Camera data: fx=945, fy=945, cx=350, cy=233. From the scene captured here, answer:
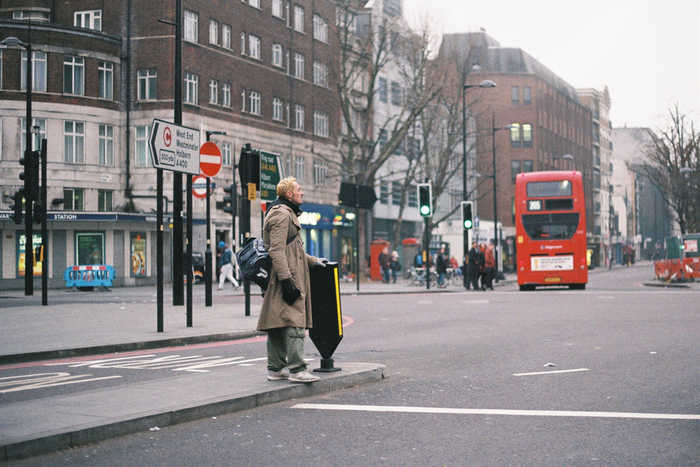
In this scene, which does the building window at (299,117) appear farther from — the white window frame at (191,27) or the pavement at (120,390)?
the pavement at (120,390)

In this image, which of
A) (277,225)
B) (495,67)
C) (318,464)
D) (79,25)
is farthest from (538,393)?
(495,67)

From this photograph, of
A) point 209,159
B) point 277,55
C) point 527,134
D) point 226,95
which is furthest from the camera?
point 527,134

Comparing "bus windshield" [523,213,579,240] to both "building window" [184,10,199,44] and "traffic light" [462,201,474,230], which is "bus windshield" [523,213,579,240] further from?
"building window" [184,10,199,44]

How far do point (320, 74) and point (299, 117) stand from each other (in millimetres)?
3846

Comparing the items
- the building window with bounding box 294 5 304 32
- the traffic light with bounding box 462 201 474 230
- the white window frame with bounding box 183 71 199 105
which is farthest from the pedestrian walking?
the building window with bounding box 294 5 304 32

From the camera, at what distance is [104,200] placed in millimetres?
42469

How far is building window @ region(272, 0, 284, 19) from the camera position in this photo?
51.4 metres

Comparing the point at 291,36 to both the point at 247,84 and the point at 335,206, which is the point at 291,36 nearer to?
the point at 247,84

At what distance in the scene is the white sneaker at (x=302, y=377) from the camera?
8367mm

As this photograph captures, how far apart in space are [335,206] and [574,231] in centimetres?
2612

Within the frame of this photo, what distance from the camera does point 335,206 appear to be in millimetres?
57062

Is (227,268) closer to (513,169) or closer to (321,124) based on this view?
(321,124)

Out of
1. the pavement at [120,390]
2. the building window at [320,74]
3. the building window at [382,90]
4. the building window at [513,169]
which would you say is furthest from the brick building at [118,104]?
the building window at [513,169]

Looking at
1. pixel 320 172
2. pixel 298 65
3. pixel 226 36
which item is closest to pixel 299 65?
pixel 298 65
